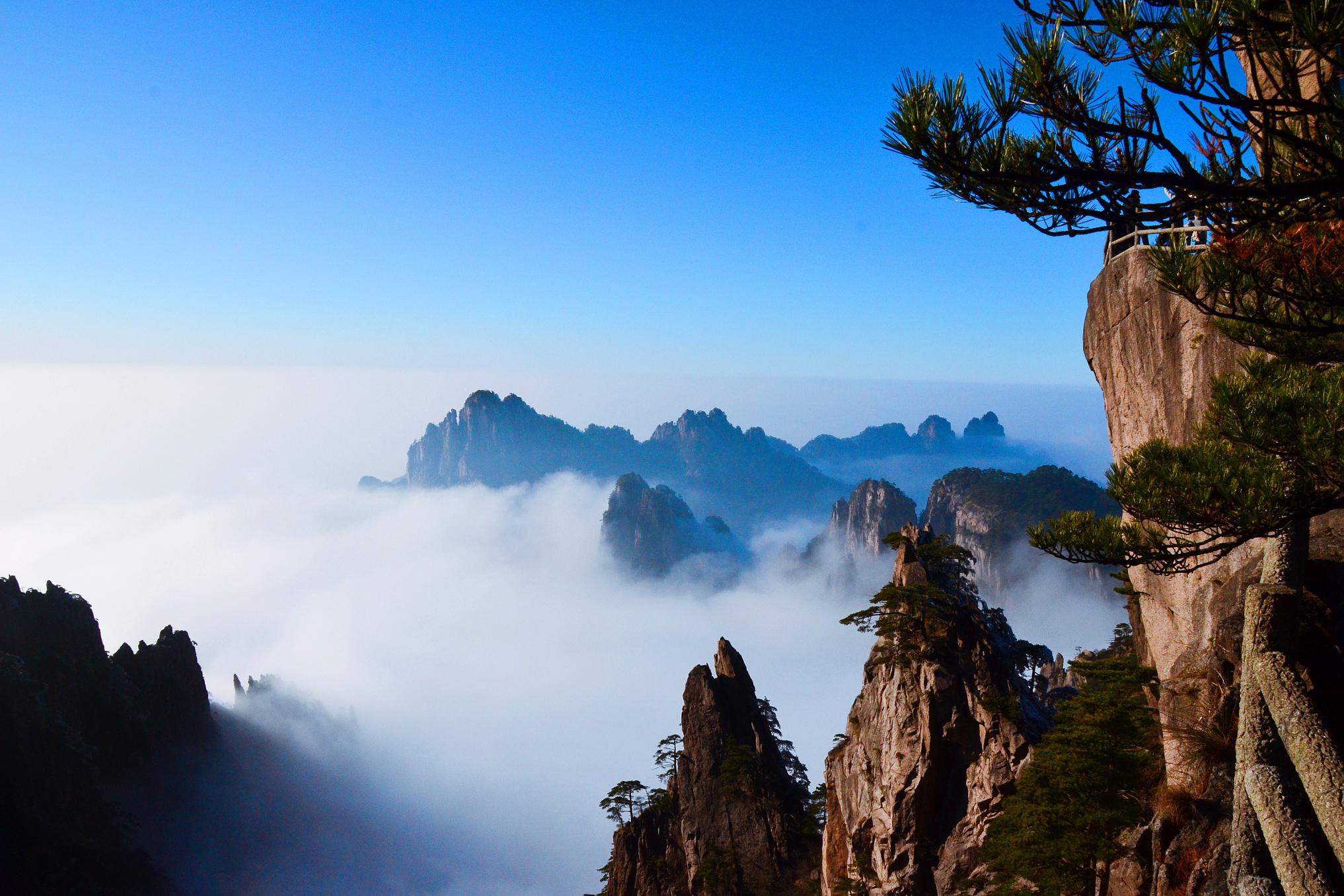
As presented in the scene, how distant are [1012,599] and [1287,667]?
119999 millimetres

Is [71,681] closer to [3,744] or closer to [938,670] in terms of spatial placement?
[3,744]

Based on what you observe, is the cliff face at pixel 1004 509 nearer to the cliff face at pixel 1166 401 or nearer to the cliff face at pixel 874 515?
the cliff face at pixel 874 515

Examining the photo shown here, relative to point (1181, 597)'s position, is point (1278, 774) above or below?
above

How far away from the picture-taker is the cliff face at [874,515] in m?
148

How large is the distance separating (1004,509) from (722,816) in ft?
315

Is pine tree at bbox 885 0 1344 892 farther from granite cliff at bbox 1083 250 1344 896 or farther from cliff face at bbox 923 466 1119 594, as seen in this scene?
cliff face at bbox 923 466 1119 594

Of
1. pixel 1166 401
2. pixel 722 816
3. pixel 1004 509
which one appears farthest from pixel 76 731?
pixel 1004 509

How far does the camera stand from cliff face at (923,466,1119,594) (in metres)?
Answer: 115

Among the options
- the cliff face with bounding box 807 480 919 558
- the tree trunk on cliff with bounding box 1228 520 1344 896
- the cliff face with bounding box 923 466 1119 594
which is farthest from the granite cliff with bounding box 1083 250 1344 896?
the cliff face with bounding box 807 480 919 558

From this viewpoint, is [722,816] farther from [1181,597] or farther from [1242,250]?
[1242,250]

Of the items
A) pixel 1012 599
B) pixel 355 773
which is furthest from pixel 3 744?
pixel 1012 599

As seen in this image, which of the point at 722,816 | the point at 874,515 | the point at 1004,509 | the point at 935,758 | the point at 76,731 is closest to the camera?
the point at 935,758

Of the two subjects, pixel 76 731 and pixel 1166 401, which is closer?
pixel 1166 401

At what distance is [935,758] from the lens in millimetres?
25469
